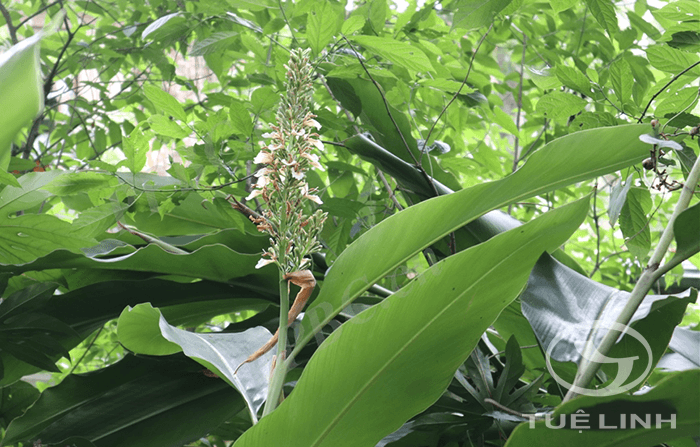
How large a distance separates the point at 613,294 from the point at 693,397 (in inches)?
8.7

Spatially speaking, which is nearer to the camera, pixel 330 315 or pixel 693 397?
pixel 693 397

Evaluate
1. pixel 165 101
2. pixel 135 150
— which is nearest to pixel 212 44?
pixel 165 101

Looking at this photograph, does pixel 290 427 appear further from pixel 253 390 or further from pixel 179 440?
pixel 179 440

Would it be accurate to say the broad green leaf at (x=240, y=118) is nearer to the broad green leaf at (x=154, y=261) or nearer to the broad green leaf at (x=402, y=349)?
the broad green leaf at (x=154, y=261)

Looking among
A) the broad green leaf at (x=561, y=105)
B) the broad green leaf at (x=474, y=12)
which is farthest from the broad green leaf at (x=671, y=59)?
the broad green leaf at (x=474, y=12)

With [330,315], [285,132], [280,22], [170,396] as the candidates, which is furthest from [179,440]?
[280,22]

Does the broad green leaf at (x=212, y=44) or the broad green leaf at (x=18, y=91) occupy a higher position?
the broad green leaf at (x=18, y=91)

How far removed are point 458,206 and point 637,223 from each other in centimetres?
28

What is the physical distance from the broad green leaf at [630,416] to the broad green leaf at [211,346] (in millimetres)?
278

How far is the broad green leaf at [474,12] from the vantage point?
71 cm

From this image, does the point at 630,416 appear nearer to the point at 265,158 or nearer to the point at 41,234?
the point at 265,158

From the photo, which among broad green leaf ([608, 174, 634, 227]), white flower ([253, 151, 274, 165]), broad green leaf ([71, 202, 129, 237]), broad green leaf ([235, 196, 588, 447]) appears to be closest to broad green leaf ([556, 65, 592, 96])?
broad green leaf ([608, 174, 634, 227])

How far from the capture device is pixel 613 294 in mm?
587

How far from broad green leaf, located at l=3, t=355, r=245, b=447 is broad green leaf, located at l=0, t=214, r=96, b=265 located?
189 mm
